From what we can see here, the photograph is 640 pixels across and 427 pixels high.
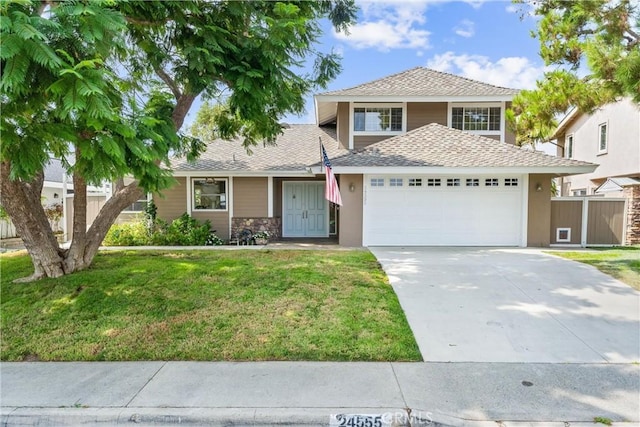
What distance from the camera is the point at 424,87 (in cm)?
1367

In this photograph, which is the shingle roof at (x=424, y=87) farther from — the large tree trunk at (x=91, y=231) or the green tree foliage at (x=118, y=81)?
the large tree trunk at (x=91, y=231)

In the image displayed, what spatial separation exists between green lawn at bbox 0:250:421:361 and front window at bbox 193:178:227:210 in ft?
18.8

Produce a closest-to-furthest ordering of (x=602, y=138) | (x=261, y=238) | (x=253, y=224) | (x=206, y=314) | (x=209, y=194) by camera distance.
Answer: (x=206, y=314) < (x=261, y=238) < (x=253, y=224) < (x=209, y=194) < (x=602, y=138)

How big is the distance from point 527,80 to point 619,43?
332 inches

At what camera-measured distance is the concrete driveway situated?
476cm

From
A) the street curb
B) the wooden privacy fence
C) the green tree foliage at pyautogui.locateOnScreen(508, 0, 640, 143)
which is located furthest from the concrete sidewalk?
the wooden privacy fence

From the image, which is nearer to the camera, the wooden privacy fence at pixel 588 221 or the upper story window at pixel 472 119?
the wooden privacy fence at pixel 588 221

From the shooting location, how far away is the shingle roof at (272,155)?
44.1ft

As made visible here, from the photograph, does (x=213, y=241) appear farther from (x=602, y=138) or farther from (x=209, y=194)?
(x=602, y=138)

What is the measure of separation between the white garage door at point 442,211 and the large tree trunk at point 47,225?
691cm

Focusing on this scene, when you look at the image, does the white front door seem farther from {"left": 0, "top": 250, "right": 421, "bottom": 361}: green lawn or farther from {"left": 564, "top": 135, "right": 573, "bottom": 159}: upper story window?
{"left": 564, "top": 135, "right": 573, "bottom": 159}: upper story window

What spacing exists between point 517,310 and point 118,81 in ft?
24.8

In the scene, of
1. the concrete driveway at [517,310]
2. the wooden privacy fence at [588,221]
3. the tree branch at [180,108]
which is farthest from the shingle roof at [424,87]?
the concrete driveway at [517,310]

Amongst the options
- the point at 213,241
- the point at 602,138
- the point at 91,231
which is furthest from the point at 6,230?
the point at 602,138
